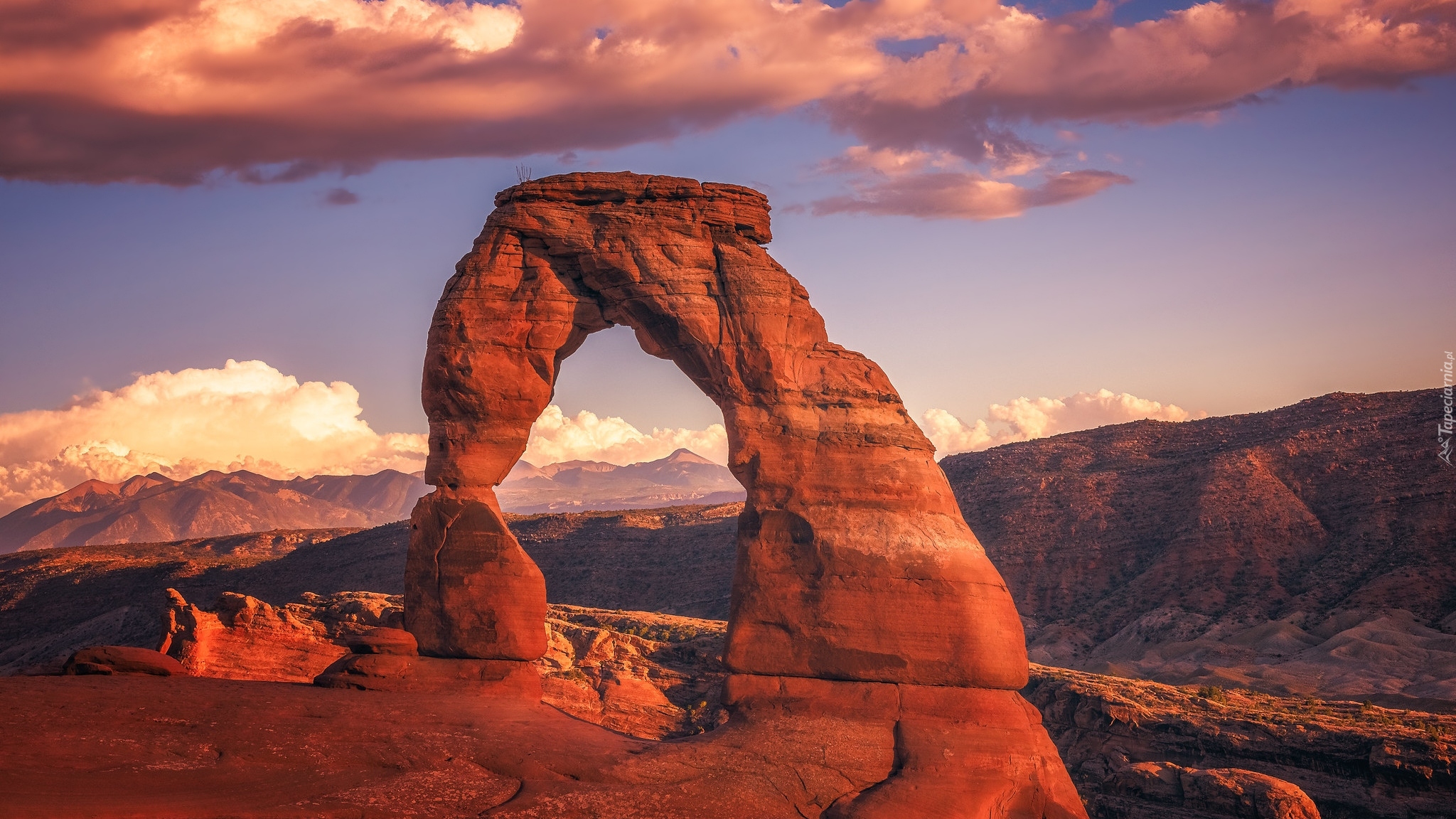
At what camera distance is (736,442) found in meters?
23.4

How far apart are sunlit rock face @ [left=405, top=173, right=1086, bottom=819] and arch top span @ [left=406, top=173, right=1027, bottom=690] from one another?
0.12ft

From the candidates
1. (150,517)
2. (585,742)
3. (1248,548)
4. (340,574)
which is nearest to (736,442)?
(585,742)

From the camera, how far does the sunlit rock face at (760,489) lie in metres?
21.5

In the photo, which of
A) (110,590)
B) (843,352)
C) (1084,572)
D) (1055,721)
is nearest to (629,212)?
(843,352)

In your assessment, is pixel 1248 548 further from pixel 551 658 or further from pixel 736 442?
pixel 736 442

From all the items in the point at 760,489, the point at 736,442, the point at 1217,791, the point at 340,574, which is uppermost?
the point at 736,442

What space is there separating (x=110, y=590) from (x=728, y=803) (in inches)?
2156

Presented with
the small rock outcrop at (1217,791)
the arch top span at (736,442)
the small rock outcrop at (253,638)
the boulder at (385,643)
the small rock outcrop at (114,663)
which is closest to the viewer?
the small rock outcrop at (114,663)

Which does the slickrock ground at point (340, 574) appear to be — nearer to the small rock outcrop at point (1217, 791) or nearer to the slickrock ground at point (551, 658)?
the slickrock ground at point (551, 658)

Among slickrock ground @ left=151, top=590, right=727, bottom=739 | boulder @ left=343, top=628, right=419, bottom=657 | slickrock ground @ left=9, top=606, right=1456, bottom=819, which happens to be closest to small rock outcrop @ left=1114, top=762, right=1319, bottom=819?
Answer: slickrock ground @ left=9, top=606, right=1456, bottom=819

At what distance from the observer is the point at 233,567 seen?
66.8m

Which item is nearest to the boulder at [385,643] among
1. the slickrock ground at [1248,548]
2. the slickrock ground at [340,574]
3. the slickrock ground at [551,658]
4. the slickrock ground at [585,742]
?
the slickrock ground at [551,658]

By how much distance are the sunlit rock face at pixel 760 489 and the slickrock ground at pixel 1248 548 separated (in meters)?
25.5

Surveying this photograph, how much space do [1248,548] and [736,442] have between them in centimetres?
4475
